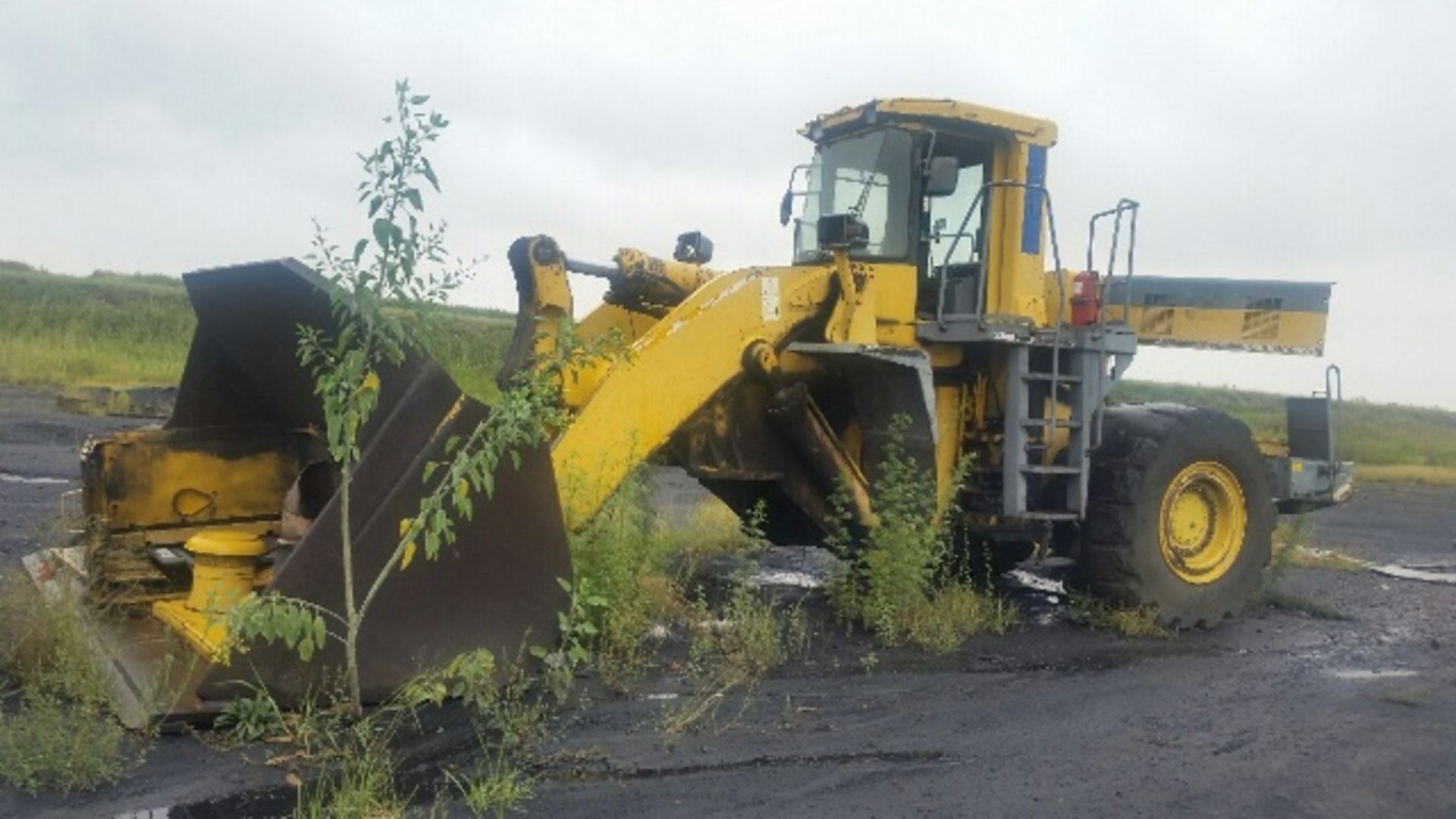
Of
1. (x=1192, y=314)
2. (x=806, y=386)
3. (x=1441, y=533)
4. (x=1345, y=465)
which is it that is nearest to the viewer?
(x=806, y=386)

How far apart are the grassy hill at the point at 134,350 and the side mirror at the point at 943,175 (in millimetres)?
2823

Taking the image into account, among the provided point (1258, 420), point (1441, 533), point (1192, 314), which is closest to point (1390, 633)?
point (1192, 314)

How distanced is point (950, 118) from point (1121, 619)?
3.22 m

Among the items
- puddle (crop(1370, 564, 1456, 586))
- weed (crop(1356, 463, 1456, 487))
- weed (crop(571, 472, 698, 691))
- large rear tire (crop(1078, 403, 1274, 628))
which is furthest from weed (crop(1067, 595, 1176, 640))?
weed (crop(1356, 463, 1456, 487))

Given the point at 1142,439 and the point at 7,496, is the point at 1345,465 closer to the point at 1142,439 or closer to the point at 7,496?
the point at 1142,439

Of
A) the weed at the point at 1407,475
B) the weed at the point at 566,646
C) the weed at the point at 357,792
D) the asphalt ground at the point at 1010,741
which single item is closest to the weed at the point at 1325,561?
the asphalt ground at the point at 1010,741

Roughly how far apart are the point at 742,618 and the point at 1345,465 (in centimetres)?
586

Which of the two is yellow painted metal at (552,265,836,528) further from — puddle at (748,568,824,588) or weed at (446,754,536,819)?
puddle at (748,568,824,588)

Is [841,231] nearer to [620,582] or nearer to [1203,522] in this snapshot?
[620,582]

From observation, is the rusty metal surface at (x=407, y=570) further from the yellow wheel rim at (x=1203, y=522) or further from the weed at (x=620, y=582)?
the yellow wheel rim at (x=1203, y=522)

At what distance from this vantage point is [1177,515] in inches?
324

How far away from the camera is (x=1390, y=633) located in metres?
8.52

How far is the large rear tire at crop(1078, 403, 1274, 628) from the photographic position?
780cm

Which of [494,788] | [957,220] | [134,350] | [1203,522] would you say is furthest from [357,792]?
[134,350]
